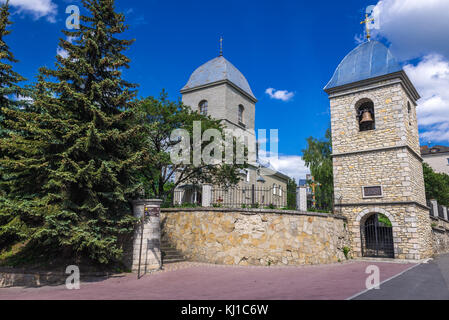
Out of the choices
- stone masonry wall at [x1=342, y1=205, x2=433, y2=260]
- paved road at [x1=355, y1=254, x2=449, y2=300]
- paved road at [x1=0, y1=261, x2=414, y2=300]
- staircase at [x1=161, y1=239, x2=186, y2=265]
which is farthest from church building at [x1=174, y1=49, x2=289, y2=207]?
paved road at [x1=355, y1=254, x2=449, y2=300]

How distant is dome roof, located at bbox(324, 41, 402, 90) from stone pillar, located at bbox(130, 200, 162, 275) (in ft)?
41.1

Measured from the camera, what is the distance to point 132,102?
434 inches

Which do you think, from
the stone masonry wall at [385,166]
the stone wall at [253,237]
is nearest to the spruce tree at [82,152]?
the stone wall at [253,237]

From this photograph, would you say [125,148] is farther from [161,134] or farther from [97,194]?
[161,134]

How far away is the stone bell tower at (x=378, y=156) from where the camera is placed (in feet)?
48.3

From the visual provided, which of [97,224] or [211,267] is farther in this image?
[211,267]

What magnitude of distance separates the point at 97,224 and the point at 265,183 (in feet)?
73.3

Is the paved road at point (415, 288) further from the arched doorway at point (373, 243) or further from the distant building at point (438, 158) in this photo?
the distant building at point (438, 158)

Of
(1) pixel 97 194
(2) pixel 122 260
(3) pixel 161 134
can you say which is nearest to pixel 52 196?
(1) pixel 97 194

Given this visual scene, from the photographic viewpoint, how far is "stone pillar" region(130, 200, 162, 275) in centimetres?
1060

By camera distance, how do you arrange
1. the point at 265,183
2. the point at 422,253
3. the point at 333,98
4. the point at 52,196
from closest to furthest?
the point at 52,196 → the point at 422,253 → the point at 333,98 → the point at 265,183

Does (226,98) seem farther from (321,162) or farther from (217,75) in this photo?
(321,162)

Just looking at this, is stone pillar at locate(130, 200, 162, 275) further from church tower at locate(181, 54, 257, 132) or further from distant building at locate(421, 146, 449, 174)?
distant building at locate(421, 146, 449, 174)

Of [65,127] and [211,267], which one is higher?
[65,127]
